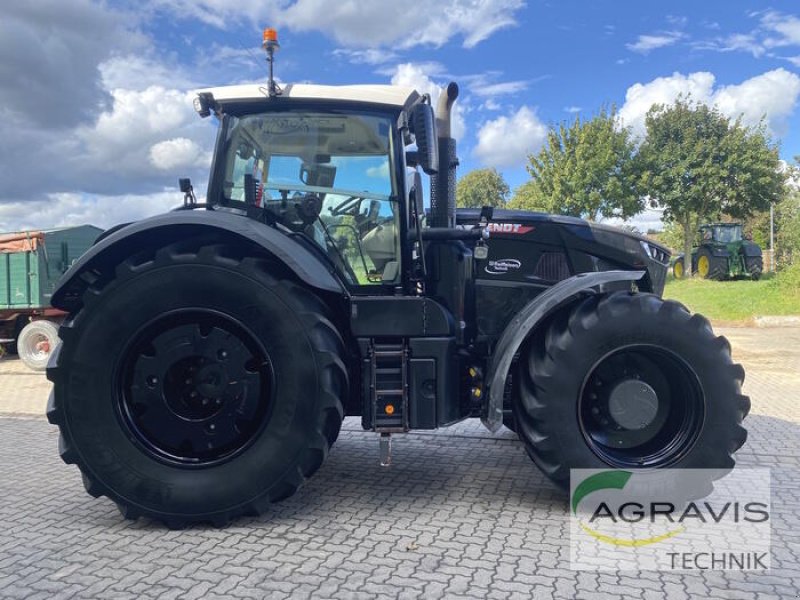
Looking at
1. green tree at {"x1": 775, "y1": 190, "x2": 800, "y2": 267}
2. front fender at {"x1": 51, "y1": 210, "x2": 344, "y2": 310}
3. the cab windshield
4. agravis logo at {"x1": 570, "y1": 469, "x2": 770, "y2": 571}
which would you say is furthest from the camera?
green tree at {"x1": 775, "y1": 190, "x2": 800, "y2": 267}

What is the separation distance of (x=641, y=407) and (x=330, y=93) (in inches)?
107

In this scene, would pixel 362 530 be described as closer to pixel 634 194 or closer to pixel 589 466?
pixel 589 466

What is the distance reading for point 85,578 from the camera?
2.96 meters

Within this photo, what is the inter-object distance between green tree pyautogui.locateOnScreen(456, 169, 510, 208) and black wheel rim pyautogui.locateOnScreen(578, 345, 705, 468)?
4732 cm

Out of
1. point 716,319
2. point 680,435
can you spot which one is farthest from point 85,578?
point 716,319

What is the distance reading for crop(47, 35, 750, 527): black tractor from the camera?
351cm

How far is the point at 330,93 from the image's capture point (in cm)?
391

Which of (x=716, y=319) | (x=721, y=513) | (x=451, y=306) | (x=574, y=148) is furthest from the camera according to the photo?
(x=574, y=148)

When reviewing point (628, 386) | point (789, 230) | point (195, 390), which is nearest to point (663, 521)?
point (628, 386)

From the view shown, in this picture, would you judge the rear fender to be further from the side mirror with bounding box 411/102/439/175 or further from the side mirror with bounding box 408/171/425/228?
the side mirror with bounding box 411/102/439/175

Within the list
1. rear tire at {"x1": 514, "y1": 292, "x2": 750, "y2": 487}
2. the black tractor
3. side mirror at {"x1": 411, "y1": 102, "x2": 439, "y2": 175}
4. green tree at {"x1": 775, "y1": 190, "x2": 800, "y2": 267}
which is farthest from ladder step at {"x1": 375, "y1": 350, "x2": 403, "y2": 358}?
green tree at {"x1": 775, "y1": 190, "x2": 800, "y2": 267}

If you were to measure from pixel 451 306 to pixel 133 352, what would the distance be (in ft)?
6.48

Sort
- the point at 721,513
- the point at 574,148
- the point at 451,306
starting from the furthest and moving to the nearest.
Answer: the point at 574,148 < the point at 451,306 < the point at 721,513

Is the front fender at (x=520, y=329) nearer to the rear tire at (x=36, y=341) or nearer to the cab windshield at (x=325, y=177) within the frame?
the cab windshield at (x=325, y=177)
